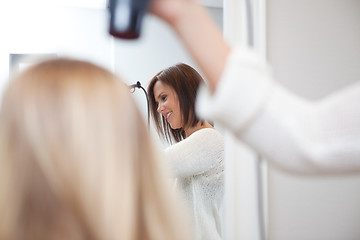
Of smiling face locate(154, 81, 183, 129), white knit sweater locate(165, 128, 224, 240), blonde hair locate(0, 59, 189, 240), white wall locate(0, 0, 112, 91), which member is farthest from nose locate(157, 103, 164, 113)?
blonde hair locate(0, 59, 189, 240)

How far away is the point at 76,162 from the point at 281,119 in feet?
0.58

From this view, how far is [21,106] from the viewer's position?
348mm

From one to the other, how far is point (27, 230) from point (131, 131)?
4.9 inches

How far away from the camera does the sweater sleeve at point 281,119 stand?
0.30m

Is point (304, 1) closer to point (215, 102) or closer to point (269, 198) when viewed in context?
point (269, 198)

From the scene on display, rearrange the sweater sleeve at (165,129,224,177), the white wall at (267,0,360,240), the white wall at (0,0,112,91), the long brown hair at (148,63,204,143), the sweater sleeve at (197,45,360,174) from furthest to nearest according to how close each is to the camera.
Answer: the white wall at (0,0,112,91) < the long brown hair at (148,63,204,143) < the sweater sleeve at (165,129,224,177) < the white wall at (267,0,360,240) < the sweater sleeve at (197,45,360,174)

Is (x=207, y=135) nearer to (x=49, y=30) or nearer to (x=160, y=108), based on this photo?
(x=160, y=108)

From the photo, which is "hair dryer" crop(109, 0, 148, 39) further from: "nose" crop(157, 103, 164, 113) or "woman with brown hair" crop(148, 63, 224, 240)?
"nose" crop(157, 103, 164, 113)

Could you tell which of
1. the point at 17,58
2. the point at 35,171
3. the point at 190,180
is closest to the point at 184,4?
the point at 35,171

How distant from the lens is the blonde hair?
1.07 ft

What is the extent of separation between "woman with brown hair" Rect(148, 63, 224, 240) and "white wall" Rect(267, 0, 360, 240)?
303 millimetres

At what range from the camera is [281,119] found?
310 millimetres

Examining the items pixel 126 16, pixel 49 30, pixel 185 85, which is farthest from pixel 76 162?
pixel 49 30

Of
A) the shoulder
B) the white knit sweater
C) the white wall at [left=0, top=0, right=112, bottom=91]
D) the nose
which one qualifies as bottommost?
the white knit sweater
